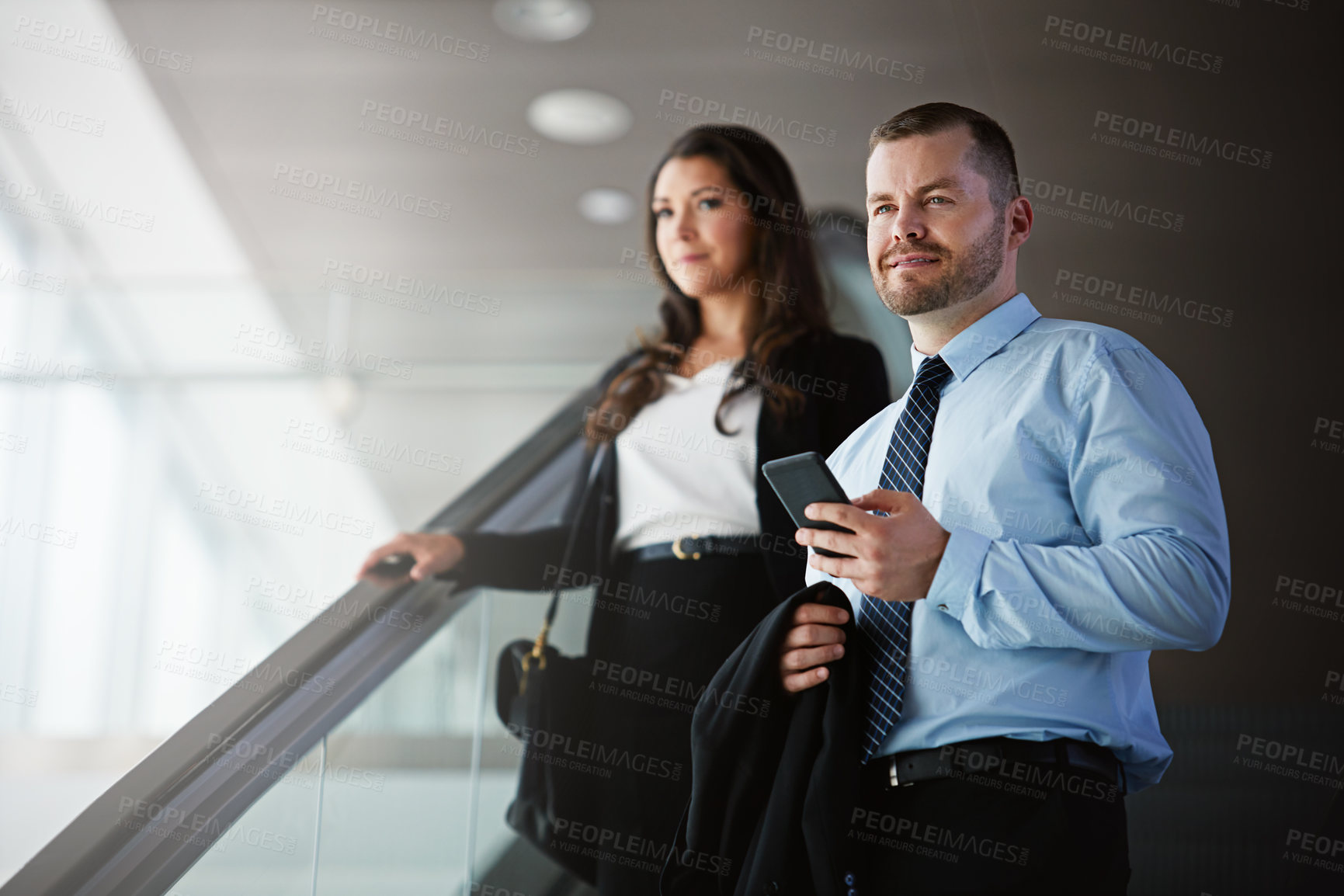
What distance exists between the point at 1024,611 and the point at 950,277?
1.55 feet

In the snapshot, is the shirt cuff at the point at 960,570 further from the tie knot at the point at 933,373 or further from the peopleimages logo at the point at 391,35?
the peopleimages logo at the point at 391,35

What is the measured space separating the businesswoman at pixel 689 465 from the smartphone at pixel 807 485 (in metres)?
0.72

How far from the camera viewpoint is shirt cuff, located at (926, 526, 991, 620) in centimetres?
108

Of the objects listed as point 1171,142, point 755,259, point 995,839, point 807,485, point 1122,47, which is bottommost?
point 995,839

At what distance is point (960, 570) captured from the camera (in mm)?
1082

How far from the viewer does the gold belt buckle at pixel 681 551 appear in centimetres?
198

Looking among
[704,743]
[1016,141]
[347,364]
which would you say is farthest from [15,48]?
[704,743]

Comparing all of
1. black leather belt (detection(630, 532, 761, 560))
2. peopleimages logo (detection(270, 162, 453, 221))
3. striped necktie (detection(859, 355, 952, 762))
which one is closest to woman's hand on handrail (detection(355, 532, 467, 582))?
black leather belt (detection(630, 532, 761, 560))

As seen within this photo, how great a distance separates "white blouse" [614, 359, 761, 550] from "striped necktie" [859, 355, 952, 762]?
69 centimetres

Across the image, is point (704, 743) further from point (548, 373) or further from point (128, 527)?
point (128, 527)

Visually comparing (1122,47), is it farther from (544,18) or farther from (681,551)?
(681,551)

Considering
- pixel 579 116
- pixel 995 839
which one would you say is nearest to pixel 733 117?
pixel 579 116

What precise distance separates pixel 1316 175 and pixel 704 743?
14.5 ft

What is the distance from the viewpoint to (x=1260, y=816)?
236cm
